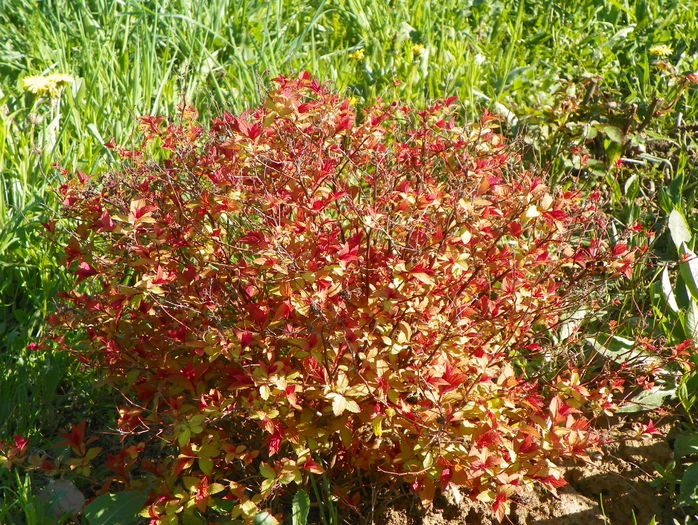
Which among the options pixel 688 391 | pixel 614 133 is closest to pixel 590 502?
pixel 688 391

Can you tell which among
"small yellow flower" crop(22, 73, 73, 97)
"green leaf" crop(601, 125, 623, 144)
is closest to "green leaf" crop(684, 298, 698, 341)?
"green leaf" crop(601, 125, 623, 144)

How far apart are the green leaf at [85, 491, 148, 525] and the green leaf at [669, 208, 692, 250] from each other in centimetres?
193

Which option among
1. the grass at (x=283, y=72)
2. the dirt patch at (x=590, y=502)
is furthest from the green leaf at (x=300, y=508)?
the grass at (x=283, y=72)

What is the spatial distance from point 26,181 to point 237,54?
3.84 feet

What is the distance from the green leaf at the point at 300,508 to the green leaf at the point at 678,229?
5.26 feet

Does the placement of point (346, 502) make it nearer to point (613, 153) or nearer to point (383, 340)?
point (383, 340)

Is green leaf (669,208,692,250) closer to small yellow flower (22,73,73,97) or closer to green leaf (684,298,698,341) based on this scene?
green leaf (684,298,698,341)

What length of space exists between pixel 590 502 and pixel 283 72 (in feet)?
8.23

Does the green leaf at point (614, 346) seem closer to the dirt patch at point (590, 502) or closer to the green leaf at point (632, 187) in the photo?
the dirt patch at point (590, 502)

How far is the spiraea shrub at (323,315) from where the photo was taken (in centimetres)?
175

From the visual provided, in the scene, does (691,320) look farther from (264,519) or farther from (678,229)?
(264,519)

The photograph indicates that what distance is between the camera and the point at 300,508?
6.25 feet

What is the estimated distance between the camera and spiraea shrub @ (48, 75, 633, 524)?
175 cm

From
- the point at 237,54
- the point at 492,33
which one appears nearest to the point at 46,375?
the point at 237,54
